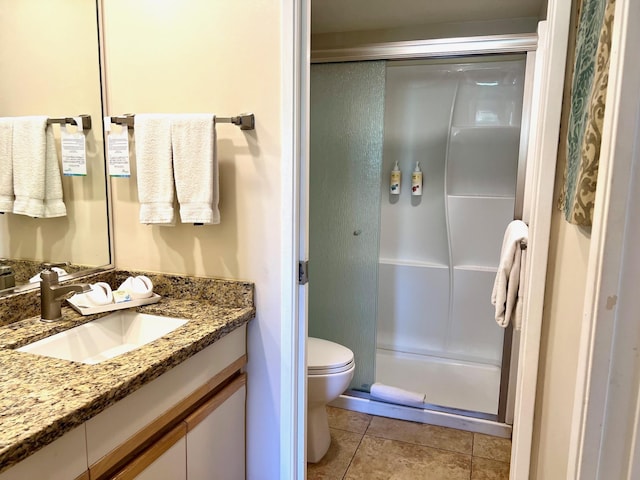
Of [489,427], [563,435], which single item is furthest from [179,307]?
[489,427]

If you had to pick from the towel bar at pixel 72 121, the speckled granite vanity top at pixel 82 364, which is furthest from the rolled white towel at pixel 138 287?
the towel bar at pixel 72 121

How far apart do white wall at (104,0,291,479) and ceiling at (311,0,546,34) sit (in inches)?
46.3

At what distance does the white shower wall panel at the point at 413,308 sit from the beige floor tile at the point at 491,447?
0.99 m

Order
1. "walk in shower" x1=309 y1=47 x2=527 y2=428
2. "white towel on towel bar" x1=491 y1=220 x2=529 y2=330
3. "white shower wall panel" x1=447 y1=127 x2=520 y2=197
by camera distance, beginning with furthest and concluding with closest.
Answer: "white shower wall panel" x1=447 y1=127 x2=520 y2=197 < "walk in shower" x1=309 y1=47 x2=527 y2=428 < "white towel on towel bar" x1=491 y1=220 x2=529 y2=330

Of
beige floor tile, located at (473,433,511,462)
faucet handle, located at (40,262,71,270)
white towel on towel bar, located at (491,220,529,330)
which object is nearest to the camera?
faucet handle, located at (40,262,71,270)

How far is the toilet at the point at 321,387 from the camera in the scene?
201cm

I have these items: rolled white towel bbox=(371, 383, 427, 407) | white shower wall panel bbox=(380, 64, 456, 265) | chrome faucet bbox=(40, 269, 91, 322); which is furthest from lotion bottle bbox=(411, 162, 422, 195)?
chrome faucet bbox=(40, 269, 91, 322)

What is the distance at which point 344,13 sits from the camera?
100 inches

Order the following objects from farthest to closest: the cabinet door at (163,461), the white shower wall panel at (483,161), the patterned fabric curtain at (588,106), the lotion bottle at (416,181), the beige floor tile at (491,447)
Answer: the lotion bottle at (416,181) < the white shower wall panel at (483,161) < the beige floor tile at (491,447) < the cabinet door at (163,461) < the patterned fabric curtain at (588,106)

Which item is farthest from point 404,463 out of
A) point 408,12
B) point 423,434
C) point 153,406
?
point 408,12

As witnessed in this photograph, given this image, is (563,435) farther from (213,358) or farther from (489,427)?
(489,427)

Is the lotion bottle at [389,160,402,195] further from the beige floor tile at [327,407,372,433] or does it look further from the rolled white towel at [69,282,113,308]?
the rolled white towel at [69,282,113,308]

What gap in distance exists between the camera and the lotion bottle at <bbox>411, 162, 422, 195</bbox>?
10.3 ft

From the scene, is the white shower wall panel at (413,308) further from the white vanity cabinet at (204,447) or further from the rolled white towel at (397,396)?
the white vanity cabinet at (204,447)
